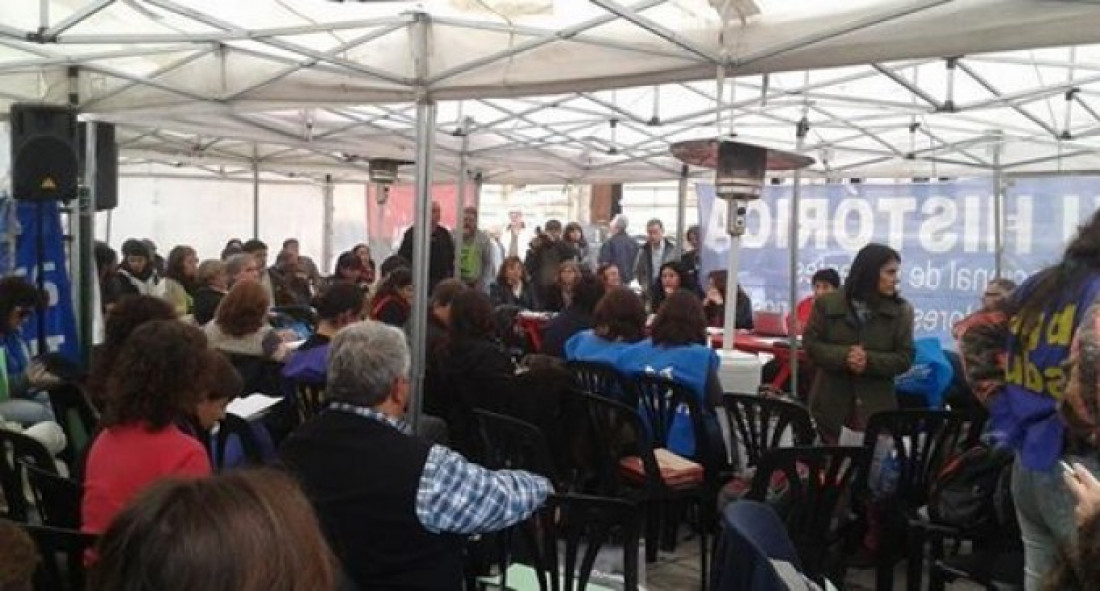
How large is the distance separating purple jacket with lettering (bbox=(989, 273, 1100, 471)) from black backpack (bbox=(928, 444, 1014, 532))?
1.98 feet

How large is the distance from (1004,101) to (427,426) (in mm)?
4789

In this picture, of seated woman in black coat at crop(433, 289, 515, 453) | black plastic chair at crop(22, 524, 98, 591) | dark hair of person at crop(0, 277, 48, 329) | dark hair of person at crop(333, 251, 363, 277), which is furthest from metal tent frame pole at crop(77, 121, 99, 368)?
black plastic chair at crop(22, 524, 98, 591)

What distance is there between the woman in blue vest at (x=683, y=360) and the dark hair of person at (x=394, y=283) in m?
1.97

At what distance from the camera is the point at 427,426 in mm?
4090

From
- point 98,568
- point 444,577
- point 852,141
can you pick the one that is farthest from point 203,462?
point 852,141

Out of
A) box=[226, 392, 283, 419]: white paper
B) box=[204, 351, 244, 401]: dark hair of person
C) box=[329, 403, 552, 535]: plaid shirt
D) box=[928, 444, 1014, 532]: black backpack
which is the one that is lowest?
box=[928, 444, 1014, 532]: black backpack

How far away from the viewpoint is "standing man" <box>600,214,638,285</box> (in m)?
10.8

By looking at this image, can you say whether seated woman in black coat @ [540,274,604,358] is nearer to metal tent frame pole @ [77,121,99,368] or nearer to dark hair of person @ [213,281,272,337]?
dark hair of person @ [213,281,272,337]

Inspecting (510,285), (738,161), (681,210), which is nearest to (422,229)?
(738,161)

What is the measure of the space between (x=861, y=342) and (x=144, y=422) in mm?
3123

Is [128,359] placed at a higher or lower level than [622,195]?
lower

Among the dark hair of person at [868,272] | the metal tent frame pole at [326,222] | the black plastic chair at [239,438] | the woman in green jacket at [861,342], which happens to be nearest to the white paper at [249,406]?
the black plastic chair at [239,438]

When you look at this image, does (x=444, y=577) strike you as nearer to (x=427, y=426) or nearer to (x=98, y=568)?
(x=98, y=568)

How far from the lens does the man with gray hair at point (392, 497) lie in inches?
83.0
